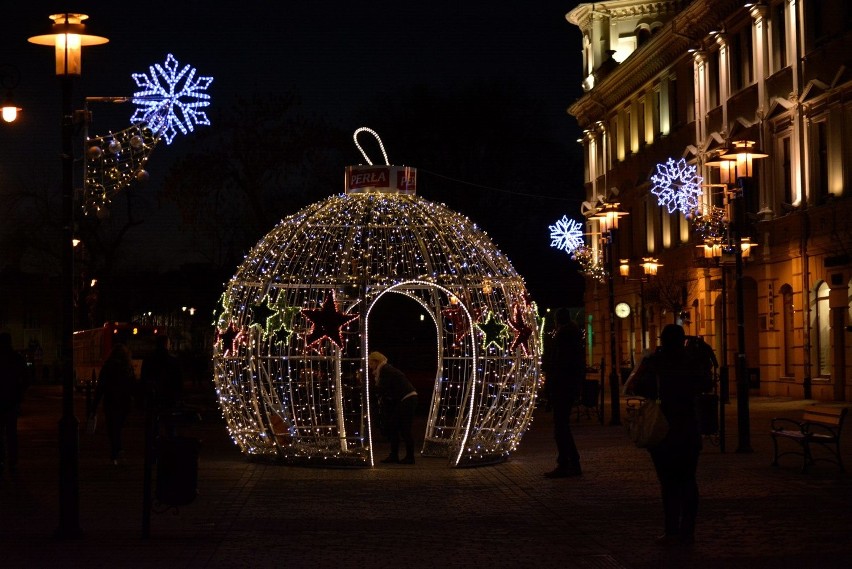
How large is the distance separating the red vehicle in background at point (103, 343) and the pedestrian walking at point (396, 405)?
114 ft

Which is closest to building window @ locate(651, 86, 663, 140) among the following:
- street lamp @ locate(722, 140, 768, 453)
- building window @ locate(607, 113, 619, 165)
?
building window @ locate(607, 113, 619, 165)

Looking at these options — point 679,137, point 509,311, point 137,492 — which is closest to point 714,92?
point 679,137

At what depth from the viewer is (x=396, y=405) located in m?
18.8

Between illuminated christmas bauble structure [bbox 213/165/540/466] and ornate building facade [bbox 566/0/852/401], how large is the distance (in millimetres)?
4148

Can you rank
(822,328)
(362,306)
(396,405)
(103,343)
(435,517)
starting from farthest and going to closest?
(103,343)
(822,328)
(396,405)
(362,306)
(435,517)

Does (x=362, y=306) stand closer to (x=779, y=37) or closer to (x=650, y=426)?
(x=650, y=426)

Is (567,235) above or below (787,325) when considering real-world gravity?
above

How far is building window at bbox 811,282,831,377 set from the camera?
1378 inches

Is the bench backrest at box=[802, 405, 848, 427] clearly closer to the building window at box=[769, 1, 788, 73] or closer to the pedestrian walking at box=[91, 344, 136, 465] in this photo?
the pedestrian walking at box=[91, 344, 136, 465]

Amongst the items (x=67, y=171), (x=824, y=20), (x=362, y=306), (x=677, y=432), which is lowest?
(x=677, y=432)

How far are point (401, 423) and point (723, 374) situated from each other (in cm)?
969

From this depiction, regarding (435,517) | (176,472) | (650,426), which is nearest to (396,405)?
(435,517)

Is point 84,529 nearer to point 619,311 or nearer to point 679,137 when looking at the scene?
point 619,311

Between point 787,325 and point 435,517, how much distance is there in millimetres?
26411
